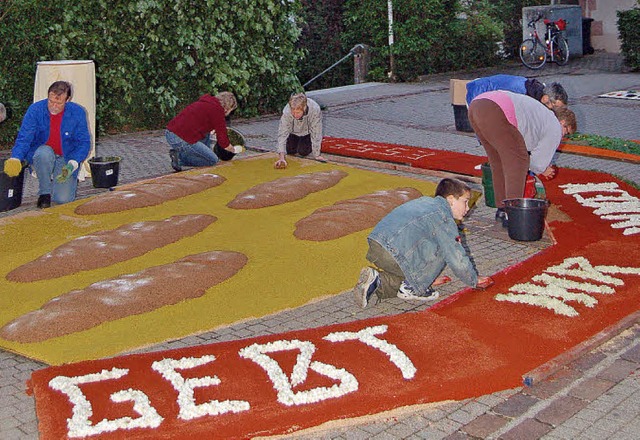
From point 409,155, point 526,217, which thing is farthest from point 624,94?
point 526,217

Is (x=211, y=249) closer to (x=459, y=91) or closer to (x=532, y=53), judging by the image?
(x=459, y=91)

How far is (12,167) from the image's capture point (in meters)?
9.20

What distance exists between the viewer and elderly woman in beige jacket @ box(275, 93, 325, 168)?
422 inches

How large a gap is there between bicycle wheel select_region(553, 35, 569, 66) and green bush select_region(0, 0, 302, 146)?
9.13 metres

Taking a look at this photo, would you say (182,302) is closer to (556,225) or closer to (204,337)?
(204,337)

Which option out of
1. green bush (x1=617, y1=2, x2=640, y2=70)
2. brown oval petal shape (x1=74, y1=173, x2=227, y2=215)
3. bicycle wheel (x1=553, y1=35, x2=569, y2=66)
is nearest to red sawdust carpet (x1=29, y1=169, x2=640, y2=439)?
brown oval petal shape (x1=74, y1=173, x2=227, y2=215)

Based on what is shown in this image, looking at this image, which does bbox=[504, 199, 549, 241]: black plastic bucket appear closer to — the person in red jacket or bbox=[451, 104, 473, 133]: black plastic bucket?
the person in red jacket

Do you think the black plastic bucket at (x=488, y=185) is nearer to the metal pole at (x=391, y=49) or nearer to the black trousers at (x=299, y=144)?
the black trousers at (x=299, y=144)

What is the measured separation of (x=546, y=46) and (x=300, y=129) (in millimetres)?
13085

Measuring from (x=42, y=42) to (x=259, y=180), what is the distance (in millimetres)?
5471

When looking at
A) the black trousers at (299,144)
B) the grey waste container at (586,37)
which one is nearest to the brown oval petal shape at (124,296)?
the black trousers at (299,144)

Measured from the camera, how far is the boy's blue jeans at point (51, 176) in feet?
31.1

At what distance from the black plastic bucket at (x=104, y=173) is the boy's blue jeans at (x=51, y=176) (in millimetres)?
485

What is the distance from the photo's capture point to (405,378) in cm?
499
